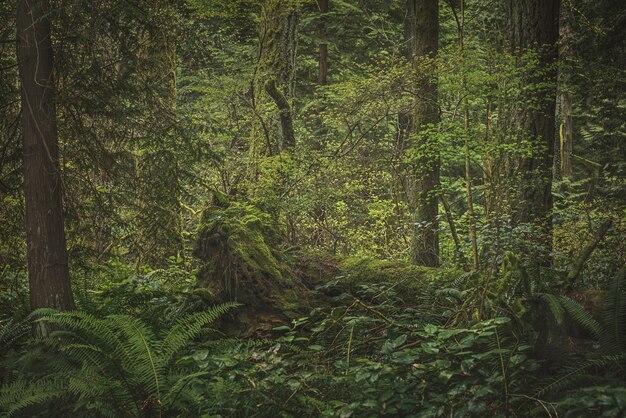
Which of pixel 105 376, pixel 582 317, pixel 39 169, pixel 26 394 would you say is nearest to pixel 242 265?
pixel 105 376

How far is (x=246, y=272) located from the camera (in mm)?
6223

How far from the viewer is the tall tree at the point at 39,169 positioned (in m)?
5.58

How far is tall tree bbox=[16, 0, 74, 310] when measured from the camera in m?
5.58

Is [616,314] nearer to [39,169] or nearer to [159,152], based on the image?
[159,152]

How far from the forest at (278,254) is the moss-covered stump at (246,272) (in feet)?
0.08

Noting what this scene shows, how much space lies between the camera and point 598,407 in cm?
353

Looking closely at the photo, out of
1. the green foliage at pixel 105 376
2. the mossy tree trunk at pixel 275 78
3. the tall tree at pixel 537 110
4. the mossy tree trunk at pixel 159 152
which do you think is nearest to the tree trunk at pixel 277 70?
the mossy tree trunk at pixel 275 78

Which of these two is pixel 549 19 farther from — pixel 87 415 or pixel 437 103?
pixel 87 415

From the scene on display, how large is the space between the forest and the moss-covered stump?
24mm

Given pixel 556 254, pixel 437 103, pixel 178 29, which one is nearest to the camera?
pixel 556 254

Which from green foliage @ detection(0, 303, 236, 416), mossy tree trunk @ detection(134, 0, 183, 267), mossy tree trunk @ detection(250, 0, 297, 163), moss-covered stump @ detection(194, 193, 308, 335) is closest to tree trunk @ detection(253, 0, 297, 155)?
mossy tree trunk @ detection(250, 0, 297, 163)

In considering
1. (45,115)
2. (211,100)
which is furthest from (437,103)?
(45,115)

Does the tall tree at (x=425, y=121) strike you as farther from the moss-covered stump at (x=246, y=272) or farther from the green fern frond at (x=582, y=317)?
the green fern frond at (x=582, y=317)

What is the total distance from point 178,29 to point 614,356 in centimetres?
572
